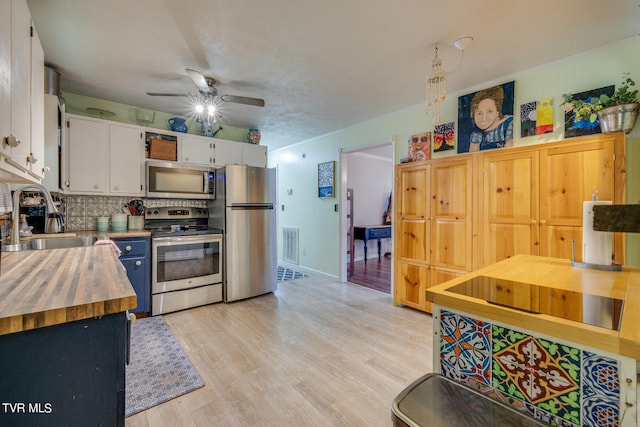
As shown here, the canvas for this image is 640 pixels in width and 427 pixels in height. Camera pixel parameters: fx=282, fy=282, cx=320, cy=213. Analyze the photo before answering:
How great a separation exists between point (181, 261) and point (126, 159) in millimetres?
1318


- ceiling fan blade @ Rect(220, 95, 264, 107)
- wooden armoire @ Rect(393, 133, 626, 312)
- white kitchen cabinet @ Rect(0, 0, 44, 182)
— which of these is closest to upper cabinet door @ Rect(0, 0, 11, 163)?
white kitchen cabinet @ Rect(0, 0, 44, 182)

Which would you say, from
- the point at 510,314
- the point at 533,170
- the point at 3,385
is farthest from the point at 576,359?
the point at 533,170

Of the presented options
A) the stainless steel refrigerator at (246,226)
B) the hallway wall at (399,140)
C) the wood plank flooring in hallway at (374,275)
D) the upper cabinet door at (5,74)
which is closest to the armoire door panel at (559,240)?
the hallway wall at (399,140)

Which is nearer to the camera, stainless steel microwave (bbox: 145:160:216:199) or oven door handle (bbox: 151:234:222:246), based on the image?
oven door handle (bbox: 151:234:222:246)

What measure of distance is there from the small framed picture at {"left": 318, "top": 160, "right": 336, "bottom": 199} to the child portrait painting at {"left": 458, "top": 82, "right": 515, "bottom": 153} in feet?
6.60

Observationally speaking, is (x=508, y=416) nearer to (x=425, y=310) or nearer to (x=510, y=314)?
(x=510, y=314)

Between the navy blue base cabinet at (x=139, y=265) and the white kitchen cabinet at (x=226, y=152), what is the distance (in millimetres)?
1387

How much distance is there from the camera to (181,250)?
3.21 m

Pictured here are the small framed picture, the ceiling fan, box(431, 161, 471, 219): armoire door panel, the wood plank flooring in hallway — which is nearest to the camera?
the ceiling fan

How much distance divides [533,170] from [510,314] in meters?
2.04

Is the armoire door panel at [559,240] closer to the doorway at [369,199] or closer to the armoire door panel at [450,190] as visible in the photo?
the armoire door panel at [450,190]

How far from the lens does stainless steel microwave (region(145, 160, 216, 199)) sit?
333cm

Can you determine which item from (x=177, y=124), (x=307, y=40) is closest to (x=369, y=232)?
Answer: (x=177, y=124)

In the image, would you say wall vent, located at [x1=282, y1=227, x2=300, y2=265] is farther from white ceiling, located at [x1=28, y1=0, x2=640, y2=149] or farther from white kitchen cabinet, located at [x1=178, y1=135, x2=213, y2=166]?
white ceiling, located at [x1=28, y1=0, x2=640, y2=149]
